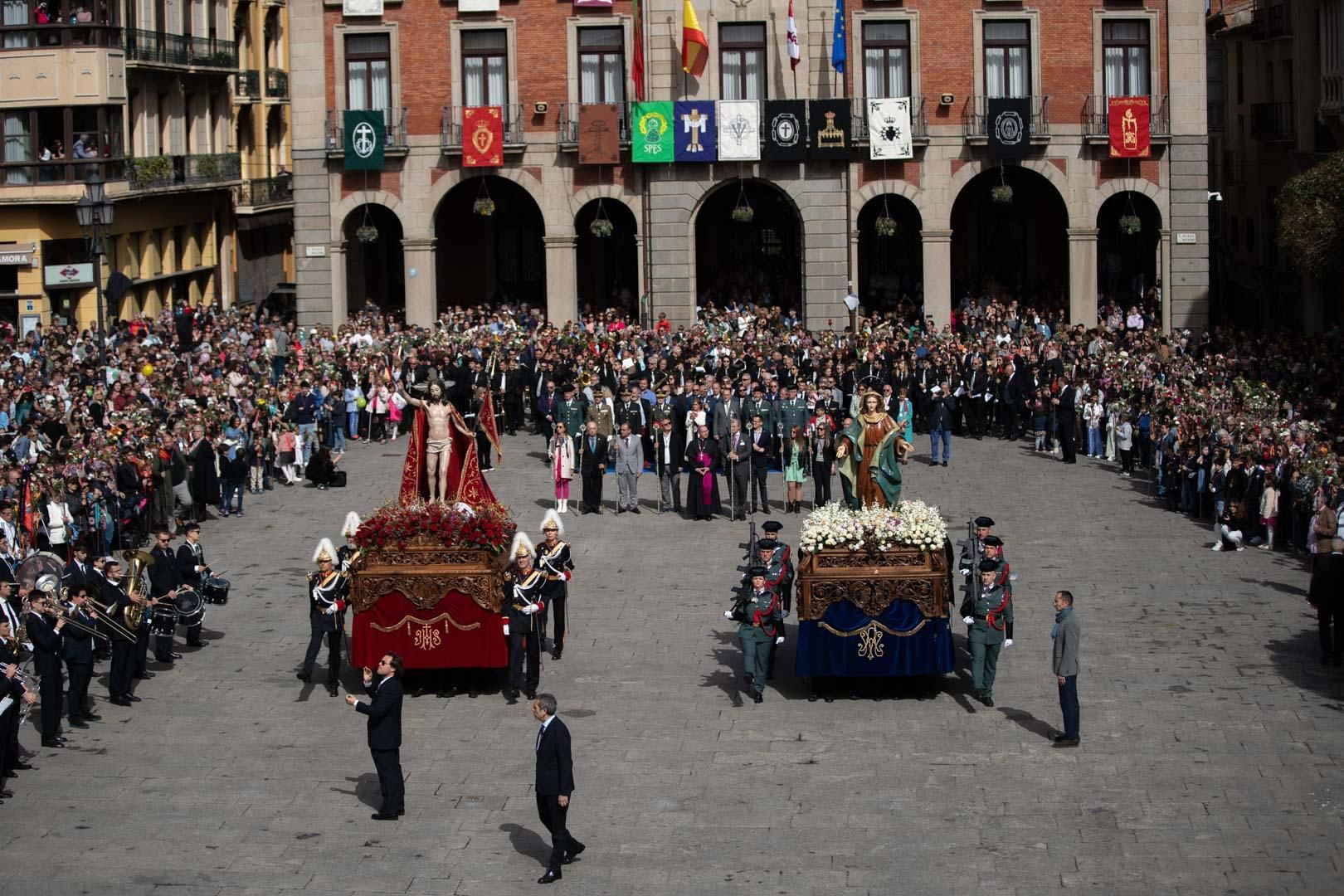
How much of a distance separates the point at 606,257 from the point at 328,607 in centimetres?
3545

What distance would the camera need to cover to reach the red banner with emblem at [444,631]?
21641 millimetres

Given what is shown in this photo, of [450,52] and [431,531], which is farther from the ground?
[450,52]

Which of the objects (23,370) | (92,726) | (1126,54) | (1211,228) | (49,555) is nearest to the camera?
(92,726)

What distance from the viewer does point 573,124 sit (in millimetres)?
50594

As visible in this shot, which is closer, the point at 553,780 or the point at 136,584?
the point at 553,780

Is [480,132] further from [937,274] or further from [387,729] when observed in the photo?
[387,729]

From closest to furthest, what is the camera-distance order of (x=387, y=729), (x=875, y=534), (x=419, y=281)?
(x=387, y=729)
(x=875, y=534)
(x=419, y=281)

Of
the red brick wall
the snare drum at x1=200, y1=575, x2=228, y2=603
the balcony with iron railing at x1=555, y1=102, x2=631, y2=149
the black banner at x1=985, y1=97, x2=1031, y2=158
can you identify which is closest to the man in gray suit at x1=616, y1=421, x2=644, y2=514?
the snare drum at x1=200, y1=575, x2=228, y2=603

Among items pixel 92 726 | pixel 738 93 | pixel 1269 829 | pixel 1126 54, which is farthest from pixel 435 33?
pixel 1269 829

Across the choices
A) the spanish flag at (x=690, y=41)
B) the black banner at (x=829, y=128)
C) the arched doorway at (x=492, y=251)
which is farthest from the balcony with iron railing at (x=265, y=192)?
the black banner at (x=829, y=128)

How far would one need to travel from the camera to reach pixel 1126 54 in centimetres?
4988

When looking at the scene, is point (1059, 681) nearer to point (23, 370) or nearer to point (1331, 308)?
point (23, 370)

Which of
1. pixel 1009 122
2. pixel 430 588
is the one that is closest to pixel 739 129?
pixel 1009 122

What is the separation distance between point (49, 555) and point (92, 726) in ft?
8.81
